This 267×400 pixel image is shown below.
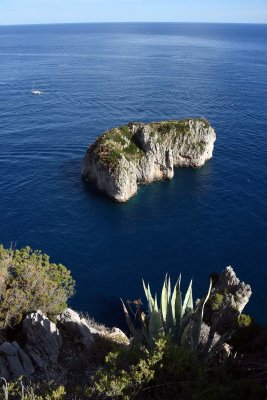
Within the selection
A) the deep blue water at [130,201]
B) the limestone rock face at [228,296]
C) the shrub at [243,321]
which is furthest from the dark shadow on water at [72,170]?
the shrub at [243,321]

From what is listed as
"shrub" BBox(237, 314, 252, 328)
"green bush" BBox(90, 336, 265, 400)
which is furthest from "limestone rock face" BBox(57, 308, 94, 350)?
"shrub" BBox(237, 314, 252, 328)

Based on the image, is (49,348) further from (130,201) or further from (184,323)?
(130,201)

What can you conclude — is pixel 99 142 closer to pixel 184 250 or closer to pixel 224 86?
pixel 184 250

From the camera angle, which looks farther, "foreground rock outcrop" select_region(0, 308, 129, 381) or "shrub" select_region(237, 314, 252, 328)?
"shrub" select_region(237, 314, 252, 328)

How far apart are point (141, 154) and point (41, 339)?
1677 inches

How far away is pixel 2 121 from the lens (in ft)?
296

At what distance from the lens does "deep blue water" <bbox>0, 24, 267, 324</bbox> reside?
144 feet

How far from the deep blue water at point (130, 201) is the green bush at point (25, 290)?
12.4 metres

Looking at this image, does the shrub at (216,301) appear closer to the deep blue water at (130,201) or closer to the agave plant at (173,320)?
the deep blue water at (130,201)

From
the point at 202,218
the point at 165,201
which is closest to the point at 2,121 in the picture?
the point at 165,201

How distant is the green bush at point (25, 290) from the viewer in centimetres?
2409

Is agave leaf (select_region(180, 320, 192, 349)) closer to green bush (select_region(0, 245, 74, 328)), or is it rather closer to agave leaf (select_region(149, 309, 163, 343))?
agave leaf (select_region(149, 309, 163, 343))

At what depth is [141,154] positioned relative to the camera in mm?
62062

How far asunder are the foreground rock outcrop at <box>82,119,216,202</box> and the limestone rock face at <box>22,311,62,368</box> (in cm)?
3478
